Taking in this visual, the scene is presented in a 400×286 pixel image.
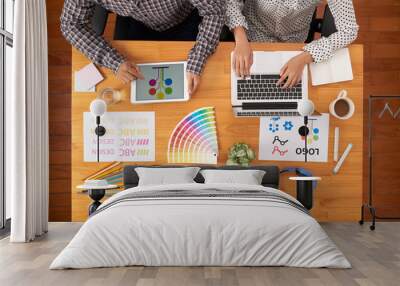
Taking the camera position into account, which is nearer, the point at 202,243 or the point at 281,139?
the point at 202,243

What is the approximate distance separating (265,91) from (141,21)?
1.20 meters

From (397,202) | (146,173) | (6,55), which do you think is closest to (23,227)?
(146,173)

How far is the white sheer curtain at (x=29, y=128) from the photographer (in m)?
3.88

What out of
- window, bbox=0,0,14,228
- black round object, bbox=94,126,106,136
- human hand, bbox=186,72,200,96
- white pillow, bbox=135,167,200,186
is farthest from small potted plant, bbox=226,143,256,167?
window, bbox=0,0,14,228

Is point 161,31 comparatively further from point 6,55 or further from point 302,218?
point 302,218

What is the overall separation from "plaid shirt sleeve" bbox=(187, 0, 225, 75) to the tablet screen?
15 centimetres

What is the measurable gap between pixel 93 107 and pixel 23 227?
1091 millimetres

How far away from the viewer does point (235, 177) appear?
4.13 meters

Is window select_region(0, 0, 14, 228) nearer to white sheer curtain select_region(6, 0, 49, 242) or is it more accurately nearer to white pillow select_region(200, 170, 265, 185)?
white sheer curtain select_region(6, 0, 49, 242)

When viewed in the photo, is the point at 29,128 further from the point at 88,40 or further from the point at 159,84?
the point at 159,84

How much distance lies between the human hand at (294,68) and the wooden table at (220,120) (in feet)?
0.41

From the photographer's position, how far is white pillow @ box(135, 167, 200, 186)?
13.6ft

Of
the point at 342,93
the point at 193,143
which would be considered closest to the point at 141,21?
the point at 193,143

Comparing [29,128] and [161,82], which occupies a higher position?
[161,82]
